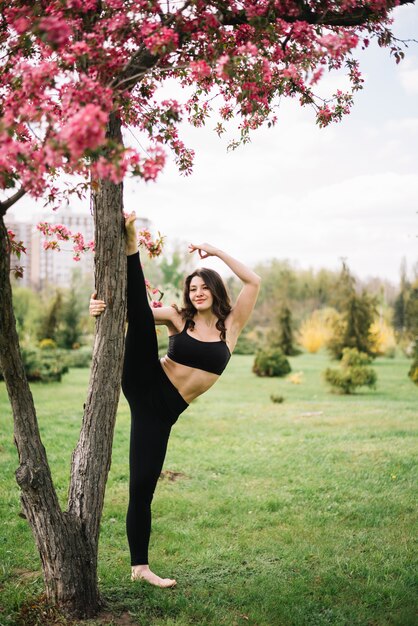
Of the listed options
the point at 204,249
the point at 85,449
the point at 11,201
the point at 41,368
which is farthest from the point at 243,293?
the point at 41,368

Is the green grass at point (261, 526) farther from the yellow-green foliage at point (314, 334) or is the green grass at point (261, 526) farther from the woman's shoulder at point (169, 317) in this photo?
the yellow-green foliage at point (314, 334)

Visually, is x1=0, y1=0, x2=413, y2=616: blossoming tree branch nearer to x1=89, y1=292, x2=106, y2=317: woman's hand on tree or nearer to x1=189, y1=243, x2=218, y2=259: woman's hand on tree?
x1=89, y1=292, x2=106, y2=317: woman's hand on tree

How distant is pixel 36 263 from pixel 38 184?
76701 millimetres

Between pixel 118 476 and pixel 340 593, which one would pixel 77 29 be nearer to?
pixel 340 593

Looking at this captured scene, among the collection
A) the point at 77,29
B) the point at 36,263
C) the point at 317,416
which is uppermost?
the point at 36,263

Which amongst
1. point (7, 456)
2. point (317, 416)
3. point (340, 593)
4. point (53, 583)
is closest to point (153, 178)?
point (53, 583)

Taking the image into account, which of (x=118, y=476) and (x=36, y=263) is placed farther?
(x=36, y=263)

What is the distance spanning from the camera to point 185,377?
12.9 ft

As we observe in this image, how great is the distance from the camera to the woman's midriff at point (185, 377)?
12.9ft

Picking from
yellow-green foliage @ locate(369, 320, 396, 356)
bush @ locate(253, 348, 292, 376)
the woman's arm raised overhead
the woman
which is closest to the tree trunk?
the woman

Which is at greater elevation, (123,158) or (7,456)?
(123,158)

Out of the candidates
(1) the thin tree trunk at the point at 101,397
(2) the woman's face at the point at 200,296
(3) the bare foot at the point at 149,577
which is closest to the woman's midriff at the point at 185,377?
(2) the woman's face at the point at 200,296

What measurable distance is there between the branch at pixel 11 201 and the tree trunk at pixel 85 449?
59 cm

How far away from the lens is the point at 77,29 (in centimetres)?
265
